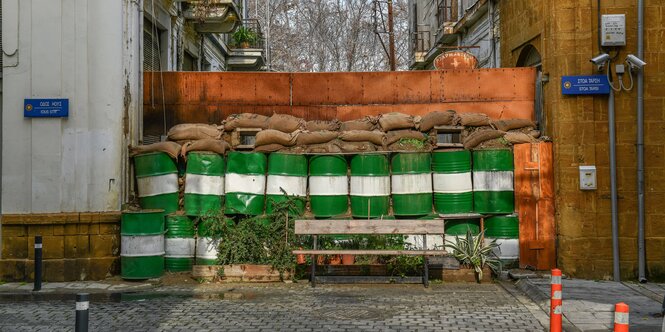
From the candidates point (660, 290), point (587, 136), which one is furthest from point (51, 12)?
point (660, 290)

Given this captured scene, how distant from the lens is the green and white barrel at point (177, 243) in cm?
1108

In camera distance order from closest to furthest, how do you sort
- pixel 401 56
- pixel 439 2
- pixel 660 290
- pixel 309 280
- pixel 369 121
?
pixel 660 290, pixel 309 280, pixel 369 121, pixel 439 2, pixel 401 56

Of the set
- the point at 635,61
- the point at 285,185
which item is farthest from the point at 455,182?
the point at 635,61

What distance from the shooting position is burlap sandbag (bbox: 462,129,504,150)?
11.4 m

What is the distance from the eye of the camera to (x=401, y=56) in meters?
39.1

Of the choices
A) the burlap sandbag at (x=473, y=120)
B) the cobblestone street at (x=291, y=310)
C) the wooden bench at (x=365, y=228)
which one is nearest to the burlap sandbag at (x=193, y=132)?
the wooden bench at (x=365, y=228)

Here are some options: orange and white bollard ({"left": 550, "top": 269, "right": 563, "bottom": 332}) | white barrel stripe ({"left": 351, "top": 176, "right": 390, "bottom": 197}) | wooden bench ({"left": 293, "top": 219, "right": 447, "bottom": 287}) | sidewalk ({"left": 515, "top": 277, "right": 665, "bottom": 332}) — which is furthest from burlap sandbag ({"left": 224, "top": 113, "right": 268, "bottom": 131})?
orange and white bollard ({"left": 550, "top": 269, "right": 563, "bottom": 332})

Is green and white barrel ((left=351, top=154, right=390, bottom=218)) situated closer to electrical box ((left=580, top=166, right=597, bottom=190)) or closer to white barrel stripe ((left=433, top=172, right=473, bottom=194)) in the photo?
white barrel stripe ((left=433, top=172, right=473, bottom=194))

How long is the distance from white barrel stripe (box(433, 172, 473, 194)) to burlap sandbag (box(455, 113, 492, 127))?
1068 mm

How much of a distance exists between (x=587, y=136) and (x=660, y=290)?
8.74ft

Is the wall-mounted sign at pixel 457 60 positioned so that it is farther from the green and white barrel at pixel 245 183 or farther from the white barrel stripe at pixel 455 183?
the green and white barrel at pixel 245 183

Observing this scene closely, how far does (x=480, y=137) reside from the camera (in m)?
11.4

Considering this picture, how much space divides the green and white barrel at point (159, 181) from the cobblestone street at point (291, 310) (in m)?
1.66

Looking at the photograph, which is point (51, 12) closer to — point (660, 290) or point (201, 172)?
point (201, 172)
